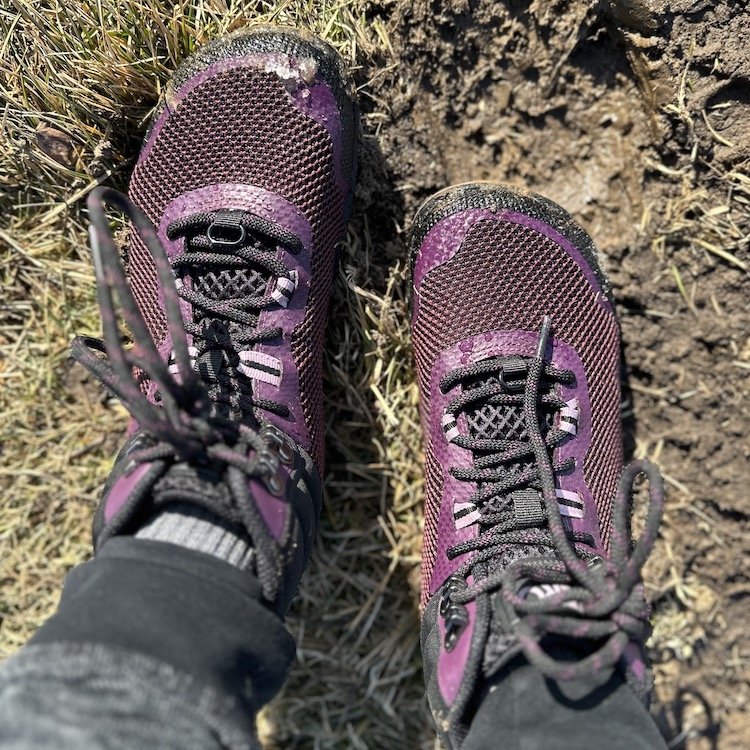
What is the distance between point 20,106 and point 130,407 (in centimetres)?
91

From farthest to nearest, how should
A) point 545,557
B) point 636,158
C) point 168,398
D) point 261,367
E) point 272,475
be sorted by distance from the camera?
point 636,158, point 261,367, point 545,557, point 272,475, point 168,398

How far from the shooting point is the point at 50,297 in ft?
6.08

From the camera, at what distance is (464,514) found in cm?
157

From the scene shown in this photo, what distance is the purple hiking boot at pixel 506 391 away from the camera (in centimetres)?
151

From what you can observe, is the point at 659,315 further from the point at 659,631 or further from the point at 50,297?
the point at 50,297

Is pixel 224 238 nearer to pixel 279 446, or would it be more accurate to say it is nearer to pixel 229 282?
pixel 229 282

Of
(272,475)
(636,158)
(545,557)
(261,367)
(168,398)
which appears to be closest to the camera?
(168,398)

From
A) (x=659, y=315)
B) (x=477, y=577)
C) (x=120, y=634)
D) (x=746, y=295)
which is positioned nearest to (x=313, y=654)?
(x=477, y=577)

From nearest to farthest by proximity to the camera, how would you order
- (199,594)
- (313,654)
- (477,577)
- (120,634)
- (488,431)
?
(120,634) → (199,594) → (477,577) → (488,431) → (313,654)

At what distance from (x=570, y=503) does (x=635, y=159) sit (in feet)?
2.85
